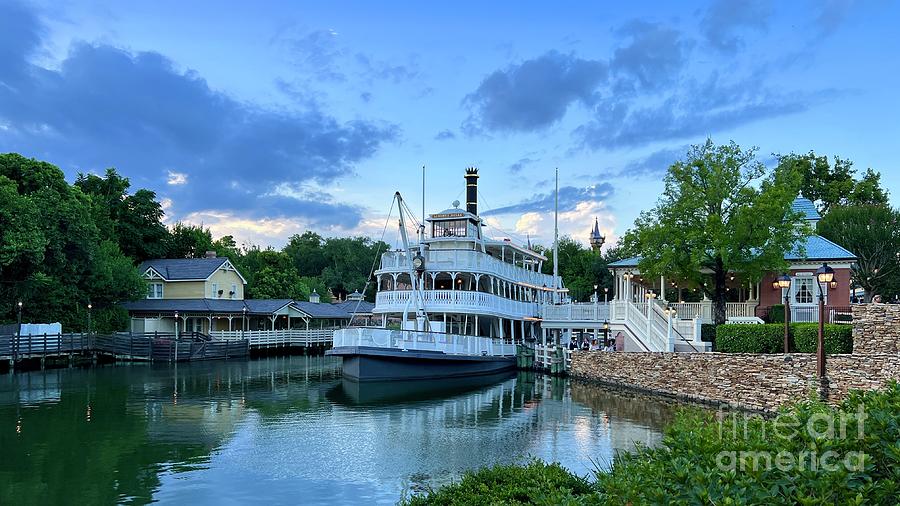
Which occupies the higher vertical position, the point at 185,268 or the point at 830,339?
the point at 185,268

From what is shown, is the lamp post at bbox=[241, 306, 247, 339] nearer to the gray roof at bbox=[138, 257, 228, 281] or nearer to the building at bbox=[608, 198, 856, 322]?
the gray roof at bbox=[138, 257, 228, 281]

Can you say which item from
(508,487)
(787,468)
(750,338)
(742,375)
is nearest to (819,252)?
(750,338)

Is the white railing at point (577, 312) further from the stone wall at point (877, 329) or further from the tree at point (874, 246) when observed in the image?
the tree at point (874, 246)

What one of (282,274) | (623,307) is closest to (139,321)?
(282,274)

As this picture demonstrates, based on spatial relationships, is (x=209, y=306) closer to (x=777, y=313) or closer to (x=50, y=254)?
(x=50, y=254)

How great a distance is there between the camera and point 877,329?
66.6 feet

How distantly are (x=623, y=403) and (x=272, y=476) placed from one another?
14533 mm

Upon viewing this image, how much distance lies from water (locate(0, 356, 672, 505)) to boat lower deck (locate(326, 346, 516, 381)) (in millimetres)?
710

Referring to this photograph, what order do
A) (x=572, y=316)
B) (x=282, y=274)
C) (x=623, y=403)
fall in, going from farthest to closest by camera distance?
(x=282, y=274), (x=572, y=316), (x=623, y=403)

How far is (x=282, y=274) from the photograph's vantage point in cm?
7038

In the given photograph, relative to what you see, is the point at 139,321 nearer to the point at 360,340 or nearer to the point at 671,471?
the point at 360,340

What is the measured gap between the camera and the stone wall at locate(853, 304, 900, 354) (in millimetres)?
20000

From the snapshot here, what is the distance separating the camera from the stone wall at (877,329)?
787 inches

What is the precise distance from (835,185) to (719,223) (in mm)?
36255
